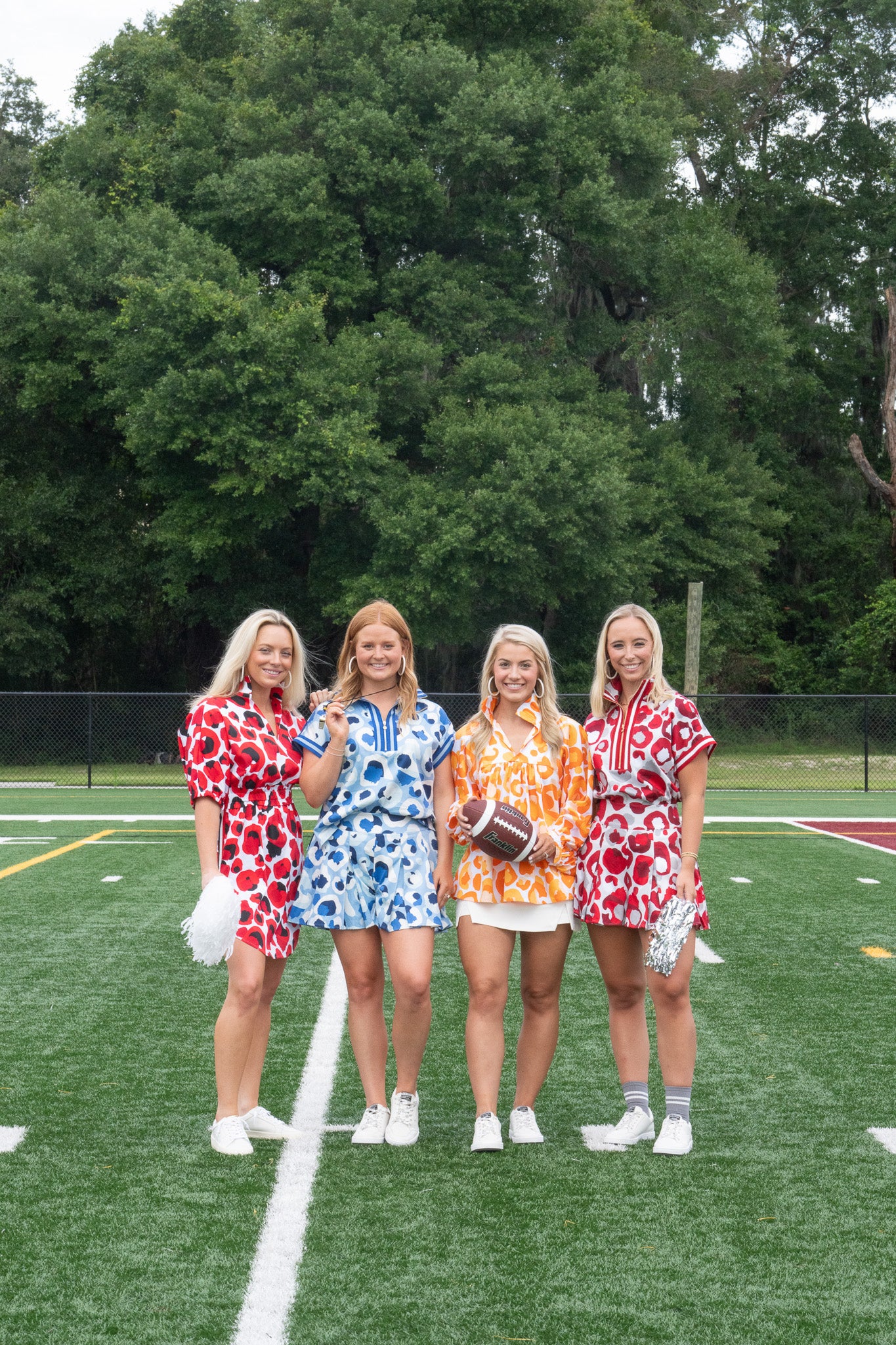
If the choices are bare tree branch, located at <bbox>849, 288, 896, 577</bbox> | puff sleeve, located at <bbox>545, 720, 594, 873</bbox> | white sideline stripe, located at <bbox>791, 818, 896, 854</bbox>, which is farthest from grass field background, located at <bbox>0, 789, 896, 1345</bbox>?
bare tree branch, located at <bbox>849, 288, 896, 577</bbox>

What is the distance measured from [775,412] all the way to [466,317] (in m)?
12.8

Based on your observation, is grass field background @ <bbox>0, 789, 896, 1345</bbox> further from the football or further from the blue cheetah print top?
the blue cheetah print top

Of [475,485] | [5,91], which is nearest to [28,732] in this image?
[475,485]

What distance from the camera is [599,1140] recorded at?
4199 mm

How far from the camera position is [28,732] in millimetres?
22250

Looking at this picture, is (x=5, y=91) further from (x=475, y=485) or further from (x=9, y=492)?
(x=475, y=485)

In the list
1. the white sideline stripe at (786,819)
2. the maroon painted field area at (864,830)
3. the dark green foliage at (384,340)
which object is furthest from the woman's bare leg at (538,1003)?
the dark green foliage at (384,340)

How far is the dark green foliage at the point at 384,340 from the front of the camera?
2277cm

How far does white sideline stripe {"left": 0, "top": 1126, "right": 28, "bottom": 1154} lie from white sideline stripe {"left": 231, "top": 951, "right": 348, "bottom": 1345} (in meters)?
0.82

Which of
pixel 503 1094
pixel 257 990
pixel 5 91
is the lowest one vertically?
pixel 503 1094

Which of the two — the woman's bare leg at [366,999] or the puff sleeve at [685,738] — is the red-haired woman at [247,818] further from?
the puff sleeve at [685,738]

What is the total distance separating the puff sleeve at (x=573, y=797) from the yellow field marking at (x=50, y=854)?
7.38m

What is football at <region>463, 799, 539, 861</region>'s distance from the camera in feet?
12.4

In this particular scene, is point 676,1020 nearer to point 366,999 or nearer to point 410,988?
point 410,988
